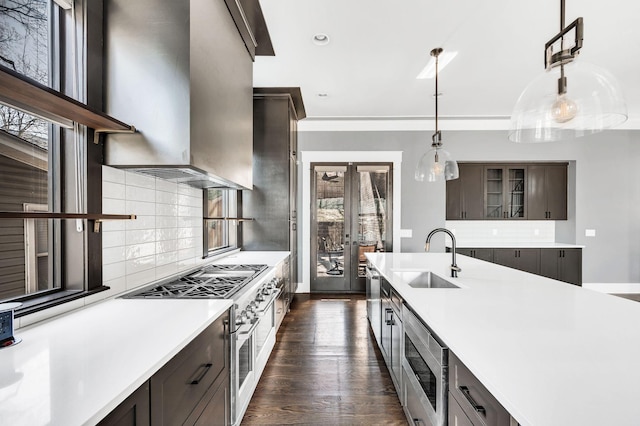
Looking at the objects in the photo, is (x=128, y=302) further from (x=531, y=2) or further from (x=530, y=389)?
(x=531, y=2)

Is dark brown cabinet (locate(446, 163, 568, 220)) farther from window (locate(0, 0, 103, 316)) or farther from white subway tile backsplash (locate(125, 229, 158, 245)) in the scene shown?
window (locate(0, 0, 103, 316))

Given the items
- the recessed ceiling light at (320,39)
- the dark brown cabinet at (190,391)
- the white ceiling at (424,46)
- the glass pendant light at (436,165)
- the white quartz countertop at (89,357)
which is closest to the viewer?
the white quartz countertop at (89,357)

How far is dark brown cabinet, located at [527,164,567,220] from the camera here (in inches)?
202

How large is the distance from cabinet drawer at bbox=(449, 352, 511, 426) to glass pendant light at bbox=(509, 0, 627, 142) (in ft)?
3.67

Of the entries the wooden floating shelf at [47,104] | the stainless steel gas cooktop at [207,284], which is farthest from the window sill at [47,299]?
the wooden floating shelf at [47,104]

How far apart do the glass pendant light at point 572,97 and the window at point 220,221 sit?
7.90 feet

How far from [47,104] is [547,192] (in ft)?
20.8

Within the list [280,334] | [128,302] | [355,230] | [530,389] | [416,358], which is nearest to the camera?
[530,389]

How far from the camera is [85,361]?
89 centimetres

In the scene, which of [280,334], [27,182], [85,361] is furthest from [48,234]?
[280,334]

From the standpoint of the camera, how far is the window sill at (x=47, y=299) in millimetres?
1154

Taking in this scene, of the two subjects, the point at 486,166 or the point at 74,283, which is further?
the point at 486,166

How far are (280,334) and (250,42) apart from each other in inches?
111

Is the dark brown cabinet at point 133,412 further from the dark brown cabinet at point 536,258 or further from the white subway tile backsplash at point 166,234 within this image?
the dark brown cabinet at point 536,258
